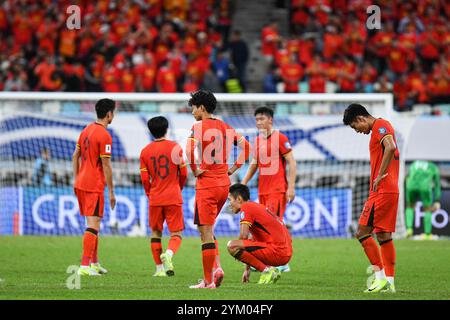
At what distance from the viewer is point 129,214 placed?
2038 cm

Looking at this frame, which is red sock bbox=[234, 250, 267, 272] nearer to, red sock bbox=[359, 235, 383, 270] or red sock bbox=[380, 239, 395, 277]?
red sock bbox=[359, 235, 383, 270]

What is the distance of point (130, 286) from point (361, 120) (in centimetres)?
314

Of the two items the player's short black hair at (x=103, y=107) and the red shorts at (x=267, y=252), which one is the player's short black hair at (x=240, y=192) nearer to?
the red shorts at (x=267, y=252)

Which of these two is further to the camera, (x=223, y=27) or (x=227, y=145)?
(x=223, y=27)

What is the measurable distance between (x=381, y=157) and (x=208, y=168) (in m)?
1.89

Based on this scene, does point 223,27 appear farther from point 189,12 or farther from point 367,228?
point 367,228

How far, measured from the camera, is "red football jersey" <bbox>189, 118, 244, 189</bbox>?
10992 mm

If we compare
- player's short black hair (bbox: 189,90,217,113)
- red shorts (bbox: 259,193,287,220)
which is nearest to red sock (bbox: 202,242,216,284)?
player's short black hair (bbox: 189,90,217,113)

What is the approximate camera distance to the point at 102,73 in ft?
83.4

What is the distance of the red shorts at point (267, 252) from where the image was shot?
11.3 meters

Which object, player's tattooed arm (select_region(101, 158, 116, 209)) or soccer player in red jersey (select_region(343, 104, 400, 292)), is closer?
soccer player in red jersey (select_region(343, 104, 400, 292))

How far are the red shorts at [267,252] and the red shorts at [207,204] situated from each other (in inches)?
21.9

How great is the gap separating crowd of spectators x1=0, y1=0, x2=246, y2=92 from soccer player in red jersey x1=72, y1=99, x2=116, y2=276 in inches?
446
